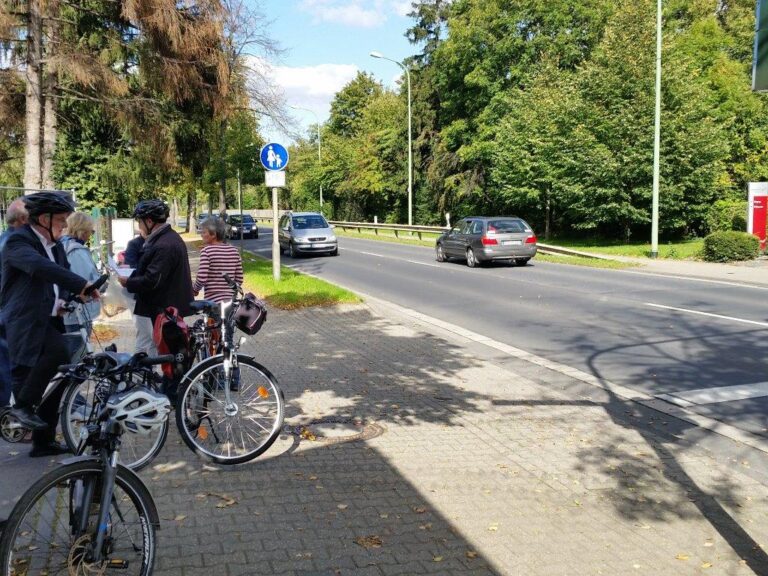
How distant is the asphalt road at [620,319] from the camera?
7.84 m

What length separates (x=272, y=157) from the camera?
16297mm

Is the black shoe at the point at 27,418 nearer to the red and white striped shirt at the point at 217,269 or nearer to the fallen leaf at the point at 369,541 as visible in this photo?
the red and white striped shirt at the point at 217,269

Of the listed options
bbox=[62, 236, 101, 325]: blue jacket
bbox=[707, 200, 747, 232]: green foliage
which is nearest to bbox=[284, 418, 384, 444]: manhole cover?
bbox=[62, 236, 101, 325]: blue jacket

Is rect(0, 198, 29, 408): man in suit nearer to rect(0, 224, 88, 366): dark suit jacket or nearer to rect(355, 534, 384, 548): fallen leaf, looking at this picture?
rect(0, 224, 88, 366): dark suit jacket

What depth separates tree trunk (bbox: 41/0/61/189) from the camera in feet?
48.3

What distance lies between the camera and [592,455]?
5.48m

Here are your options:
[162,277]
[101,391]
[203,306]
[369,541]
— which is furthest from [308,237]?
[369,541]

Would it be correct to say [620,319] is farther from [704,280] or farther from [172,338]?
[172,338]

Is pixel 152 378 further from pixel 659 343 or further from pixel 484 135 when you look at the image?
pixel 484 135

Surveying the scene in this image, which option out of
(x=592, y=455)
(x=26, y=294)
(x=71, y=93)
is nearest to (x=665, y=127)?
(x=71, y=93)

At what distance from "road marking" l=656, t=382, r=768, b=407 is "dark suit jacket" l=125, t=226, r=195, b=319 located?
15.1ft

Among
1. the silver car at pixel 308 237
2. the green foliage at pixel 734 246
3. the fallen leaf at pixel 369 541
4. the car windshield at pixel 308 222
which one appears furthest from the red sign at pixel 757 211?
the fallen leaf at pixel 369 541

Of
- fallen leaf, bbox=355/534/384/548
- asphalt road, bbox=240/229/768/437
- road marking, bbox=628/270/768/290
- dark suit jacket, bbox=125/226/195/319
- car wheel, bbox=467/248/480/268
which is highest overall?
dark suit jacket, bbox=125/226/195/319

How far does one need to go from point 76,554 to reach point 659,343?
8.50 m
